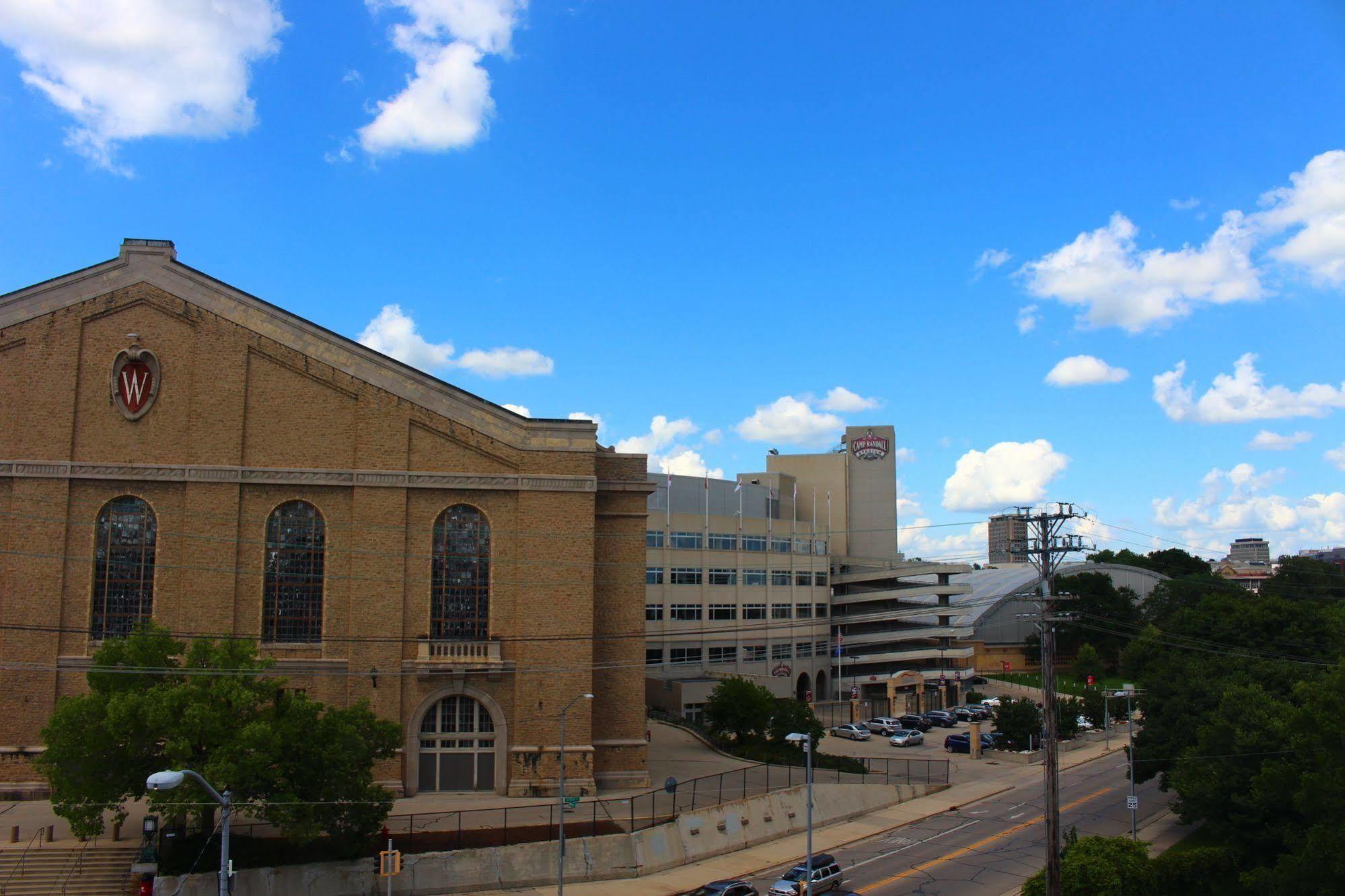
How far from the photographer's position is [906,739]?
68250 mm

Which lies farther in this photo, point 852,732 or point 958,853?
point 852,732

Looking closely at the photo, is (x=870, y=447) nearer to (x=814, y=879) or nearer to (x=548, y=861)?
(x=814, y=879)

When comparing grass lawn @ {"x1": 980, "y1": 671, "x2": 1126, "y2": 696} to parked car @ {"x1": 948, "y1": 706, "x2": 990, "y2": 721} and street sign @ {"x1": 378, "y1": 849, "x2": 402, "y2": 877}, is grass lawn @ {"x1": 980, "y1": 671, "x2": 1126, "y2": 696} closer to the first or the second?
parked car @ {"x1": 948, "y1": 706, "x2": 990, "y2": 721}

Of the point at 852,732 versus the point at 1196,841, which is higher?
the point at 852,732

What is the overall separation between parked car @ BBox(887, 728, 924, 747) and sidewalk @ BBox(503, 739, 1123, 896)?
8.83m

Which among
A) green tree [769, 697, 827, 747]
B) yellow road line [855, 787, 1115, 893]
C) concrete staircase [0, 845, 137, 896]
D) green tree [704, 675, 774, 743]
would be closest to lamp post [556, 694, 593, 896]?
yellow road line [855, 787, 1115, 893]

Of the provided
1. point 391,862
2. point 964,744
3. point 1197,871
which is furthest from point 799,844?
point 964,744

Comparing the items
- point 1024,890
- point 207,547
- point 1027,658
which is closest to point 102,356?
point 207,547

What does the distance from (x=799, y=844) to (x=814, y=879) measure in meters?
8.30

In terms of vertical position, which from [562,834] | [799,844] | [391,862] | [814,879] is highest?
[562,834]

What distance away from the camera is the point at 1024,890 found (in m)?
31.3

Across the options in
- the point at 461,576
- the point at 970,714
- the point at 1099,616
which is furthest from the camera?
the point at 1099,616

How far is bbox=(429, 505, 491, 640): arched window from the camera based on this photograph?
42406 mm

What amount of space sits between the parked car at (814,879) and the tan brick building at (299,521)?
1008 cm
